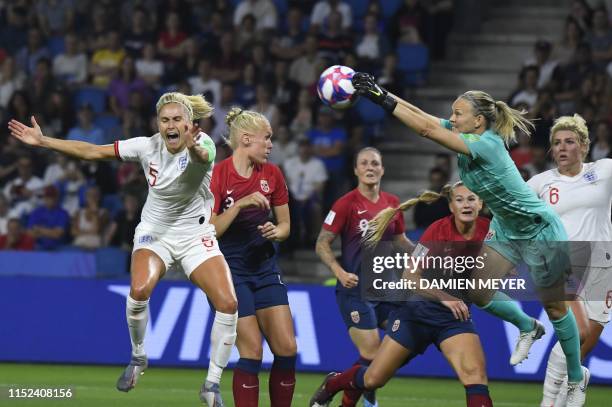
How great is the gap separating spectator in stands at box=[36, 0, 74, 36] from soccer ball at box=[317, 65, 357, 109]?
37.2ft

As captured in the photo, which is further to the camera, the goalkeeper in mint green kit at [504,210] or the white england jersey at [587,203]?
the white england jersey at [587,203]

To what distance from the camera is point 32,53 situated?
18.6m

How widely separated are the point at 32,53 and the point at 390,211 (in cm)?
1073

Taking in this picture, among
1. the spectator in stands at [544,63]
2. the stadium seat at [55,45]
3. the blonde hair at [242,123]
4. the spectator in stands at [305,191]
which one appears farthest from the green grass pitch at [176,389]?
the stadium seat at [55,45]

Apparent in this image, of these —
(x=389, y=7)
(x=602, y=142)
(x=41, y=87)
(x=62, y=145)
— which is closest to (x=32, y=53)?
(x=41, y=87)

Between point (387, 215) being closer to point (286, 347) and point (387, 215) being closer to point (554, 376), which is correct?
point (286, 347)

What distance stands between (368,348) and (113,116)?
28.8 ft

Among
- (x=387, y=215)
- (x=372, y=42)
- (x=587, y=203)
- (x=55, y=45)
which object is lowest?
(x=387, y=215)

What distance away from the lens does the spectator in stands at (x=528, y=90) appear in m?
15.2

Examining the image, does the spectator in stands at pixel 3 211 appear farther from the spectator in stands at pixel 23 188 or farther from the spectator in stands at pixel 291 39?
the spectator in stands at pixel 291 39

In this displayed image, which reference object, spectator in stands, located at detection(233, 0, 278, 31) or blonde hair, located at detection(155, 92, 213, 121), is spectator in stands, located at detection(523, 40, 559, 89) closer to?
spectator in stands, located at detection(233, 0, 278, 31)

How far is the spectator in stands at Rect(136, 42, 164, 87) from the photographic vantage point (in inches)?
698

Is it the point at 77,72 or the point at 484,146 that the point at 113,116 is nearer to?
the point at 77,72

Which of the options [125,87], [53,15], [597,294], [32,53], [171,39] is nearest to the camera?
[597,294]
